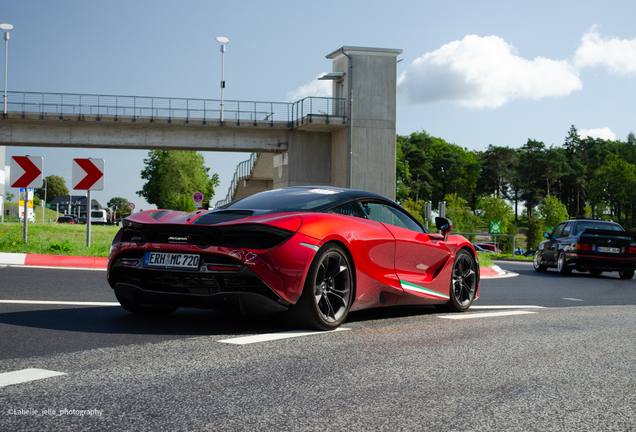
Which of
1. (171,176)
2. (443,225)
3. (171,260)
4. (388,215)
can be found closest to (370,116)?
(443,225)

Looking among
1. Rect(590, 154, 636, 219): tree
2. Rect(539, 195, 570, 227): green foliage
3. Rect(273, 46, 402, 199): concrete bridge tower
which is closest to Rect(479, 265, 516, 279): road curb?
Rect(273, 46, 402, 199): concrete bridge tower

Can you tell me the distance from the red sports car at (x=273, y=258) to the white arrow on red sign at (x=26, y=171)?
900 centimetres

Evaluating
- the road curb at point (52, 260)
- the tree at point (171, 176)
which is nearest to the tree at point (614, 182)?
the tree at point (171, 176)

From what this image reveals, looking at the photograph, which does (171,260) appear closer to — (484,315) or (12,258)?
(484,315)

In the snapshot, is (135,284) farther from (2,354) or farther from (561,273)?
(561,273)

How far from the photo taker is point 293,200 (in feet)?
18.0

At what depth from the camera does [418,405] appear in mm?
3062

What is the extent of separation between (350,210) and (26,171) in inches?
397

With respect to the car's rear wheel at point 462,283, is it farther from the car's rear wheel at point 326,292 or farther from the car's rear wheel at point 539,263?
the car's rear wheel at point 539,263

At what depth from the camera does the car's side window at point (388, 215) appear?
5879 millimetres

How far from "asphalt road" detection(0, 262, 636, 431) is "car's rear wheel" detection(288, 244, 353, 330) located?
0.16 m

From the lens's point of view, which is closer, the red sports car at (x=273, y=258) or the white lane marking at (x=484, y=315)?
the red sports car at (x=273, y=258)

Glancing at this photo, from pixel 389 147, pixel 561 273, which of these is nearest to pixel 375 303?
pixel 561 273

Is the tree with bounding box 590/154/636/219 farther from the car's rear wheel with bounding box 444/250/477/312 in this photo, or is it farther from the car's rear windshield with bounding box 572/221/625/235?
the car's rear wheel with bounding box 444/250/477/312
